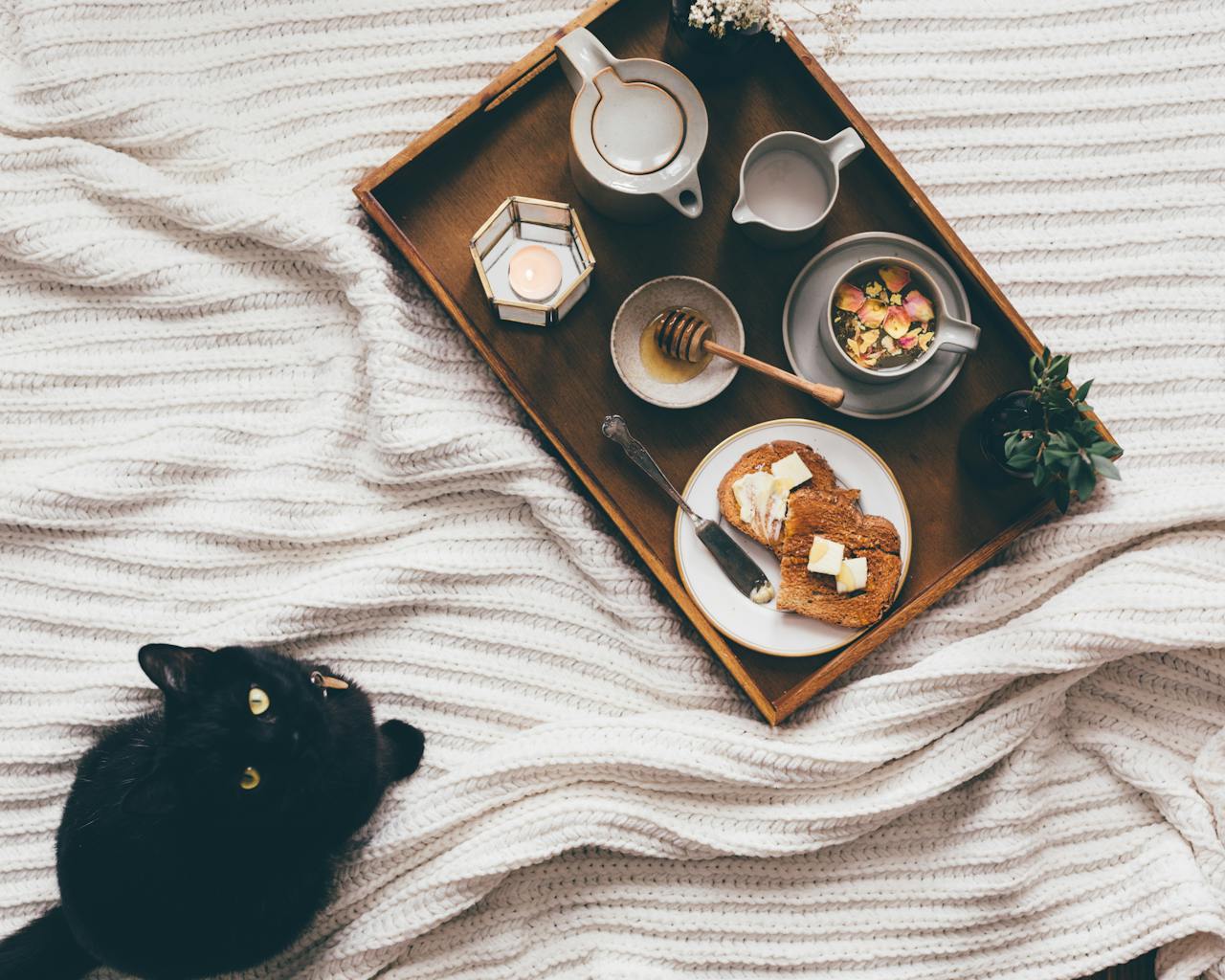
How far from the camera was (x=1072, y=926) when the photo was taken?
1.00 m

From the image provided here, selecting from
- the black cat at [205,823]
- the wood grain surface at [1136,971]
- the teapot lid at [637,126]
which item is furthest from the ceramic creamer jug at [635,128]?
the wood grain surface at [1136,971]

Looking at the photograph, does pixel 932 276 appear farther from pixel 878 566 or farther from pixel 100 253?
pixel 100 253

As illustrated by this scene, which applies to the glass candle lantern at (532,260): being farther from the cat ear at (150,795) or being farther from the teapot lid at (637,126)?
the cat ear at (150,795)

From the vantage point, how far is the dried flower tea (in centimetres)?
95

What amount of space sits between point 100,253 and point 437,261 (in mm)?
415

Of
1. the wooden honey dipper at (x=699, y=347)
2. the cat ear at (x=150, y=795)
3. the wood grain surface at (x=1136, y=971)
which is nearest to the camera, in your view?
the cat ear at (x=150, y=795)

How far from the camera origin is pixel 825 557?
3.09 feet

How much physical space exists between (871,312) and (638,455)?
293 millimetres

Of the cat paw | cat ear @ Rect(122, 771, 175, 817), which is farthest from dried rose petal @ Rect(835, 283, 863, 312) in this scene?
cat ear @ Rect(122, 771, 175, 817)

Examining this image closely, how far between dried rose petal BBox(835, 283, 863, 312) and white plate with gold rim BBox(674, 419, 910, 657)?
0.13m

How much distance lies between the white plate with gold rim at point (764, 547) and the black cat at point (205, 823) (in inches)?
15.6

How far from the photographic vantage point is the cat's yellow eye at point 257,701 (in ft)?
2.81

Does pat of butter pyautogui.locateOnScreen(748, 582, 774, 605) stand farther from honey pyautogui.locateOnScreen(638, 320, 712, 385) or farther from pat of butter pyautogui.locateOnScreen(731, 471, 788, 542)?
honey pyautogui.locateOnScreen(638, 320, 712, 385)

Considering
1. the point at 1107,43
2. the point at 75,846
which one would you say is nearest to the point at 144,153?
the point at 75,846
